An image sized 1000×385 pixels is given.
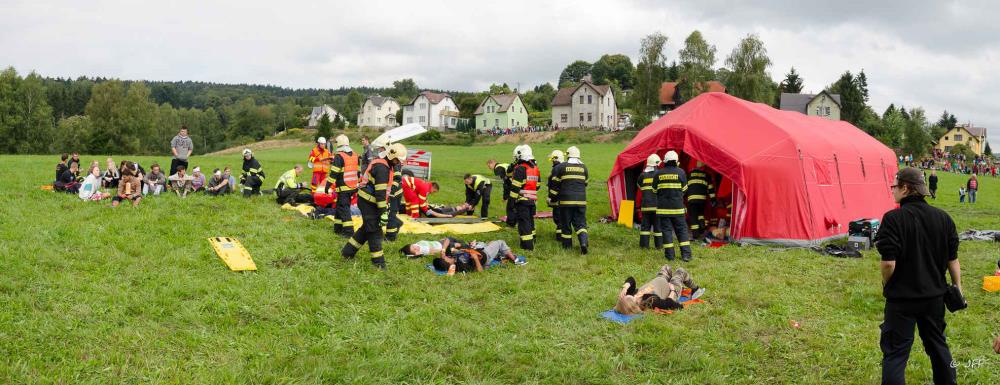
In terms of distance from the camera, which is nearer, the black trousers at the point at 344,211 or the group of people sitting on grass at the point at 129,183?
the black trousers at the point at 344,211

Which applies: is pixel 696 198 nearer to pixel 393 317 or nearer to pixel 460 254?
pixel 460 254

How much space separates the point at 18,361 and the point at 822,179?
13725 millimetres

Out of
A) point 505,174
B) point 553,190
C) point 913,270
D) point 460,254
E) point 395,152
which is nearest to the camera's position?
point 913,270

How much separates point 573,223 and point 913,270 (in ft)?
22.5

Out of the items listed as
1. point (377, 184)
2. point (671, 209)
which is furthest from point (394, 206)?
point (671, 209)

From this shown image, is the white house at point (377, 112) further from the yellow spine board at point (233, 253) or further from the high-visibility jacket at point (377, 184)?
the high-visibility jacket at point (377, 184)

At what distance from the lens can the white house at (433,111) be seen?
80.4 meters

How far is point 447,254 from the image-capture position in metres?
9.12

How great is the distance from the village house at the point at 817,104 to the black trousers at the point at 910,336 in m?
65.7

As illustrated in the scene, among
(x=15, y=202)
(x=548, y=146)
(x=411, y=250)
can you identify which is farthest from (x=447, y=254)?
(x=548, y=146)

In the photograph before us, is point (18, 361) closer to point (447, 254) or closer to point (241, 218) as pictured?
point (447, 254)

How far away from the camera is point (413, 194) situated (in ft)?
45.1

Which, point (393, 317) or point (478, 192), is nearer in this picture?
point (393, 317)

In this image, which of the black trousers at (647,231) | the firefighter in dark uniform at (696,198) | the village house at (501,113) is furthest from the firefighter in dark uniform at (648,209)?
the village house at (501,113)
